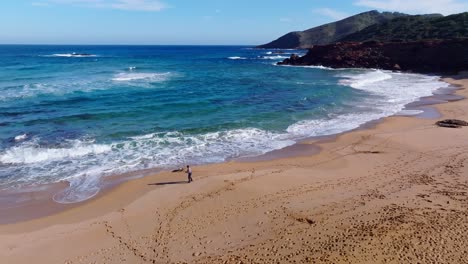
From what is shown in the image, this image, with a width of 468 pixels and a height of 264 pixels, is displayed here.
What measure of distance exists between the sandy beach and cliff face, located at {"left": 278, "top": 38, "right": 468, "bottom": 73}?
4392 centimetres

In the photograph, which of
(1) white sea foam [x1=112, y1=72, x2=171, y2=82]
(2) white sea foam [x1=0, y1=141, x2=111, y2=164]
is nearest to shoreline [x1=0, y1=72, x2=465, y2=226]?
(2) white sea foam [x1=0, y1=141, x2=111, y2=164]

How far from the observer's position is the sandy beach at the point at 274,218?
1038cm

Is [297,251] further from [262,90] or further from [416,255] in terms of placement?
[262,90]

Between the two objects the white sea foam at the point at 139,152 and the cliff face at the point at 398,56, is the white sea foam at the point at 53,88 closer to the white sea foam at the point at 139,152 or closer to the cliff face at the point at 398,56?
the white sea foam at the point at 139,152

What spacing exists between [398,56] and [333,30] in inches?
3404

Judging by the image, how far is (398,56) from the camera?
2445 inches

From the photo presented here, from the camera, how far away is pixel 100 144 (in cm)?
2077

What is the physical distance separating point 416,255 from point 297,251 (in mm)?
3115

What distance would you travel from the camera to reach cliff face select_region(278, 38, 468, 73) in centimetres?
5538

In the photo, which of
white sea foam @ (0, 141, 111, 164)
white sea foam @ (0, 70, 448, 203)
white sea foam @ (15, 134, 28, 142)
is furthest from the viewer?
white sea foam @ (15, 134, 28, 142)

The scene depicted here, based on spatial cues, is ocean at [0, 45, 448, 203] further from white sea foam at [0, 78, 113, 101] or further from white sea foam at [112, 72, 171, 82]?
white sea foam at [112, 72, 171, 82]

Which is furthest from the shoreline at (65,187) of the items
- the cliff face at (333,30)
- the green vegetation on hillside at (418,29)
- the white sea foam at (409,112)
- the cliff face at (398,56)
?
the cliff face at (333,30)

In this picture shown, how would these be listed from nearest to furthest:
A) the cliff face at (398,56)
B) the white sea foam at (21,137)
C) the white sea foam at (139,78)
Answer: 1. the white sea foam at (21,137)
2. the white sea foam at (139,78)
3. the cliff face at (398,56)

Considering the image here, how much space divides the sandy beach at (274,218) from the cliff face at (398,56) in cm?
4392
